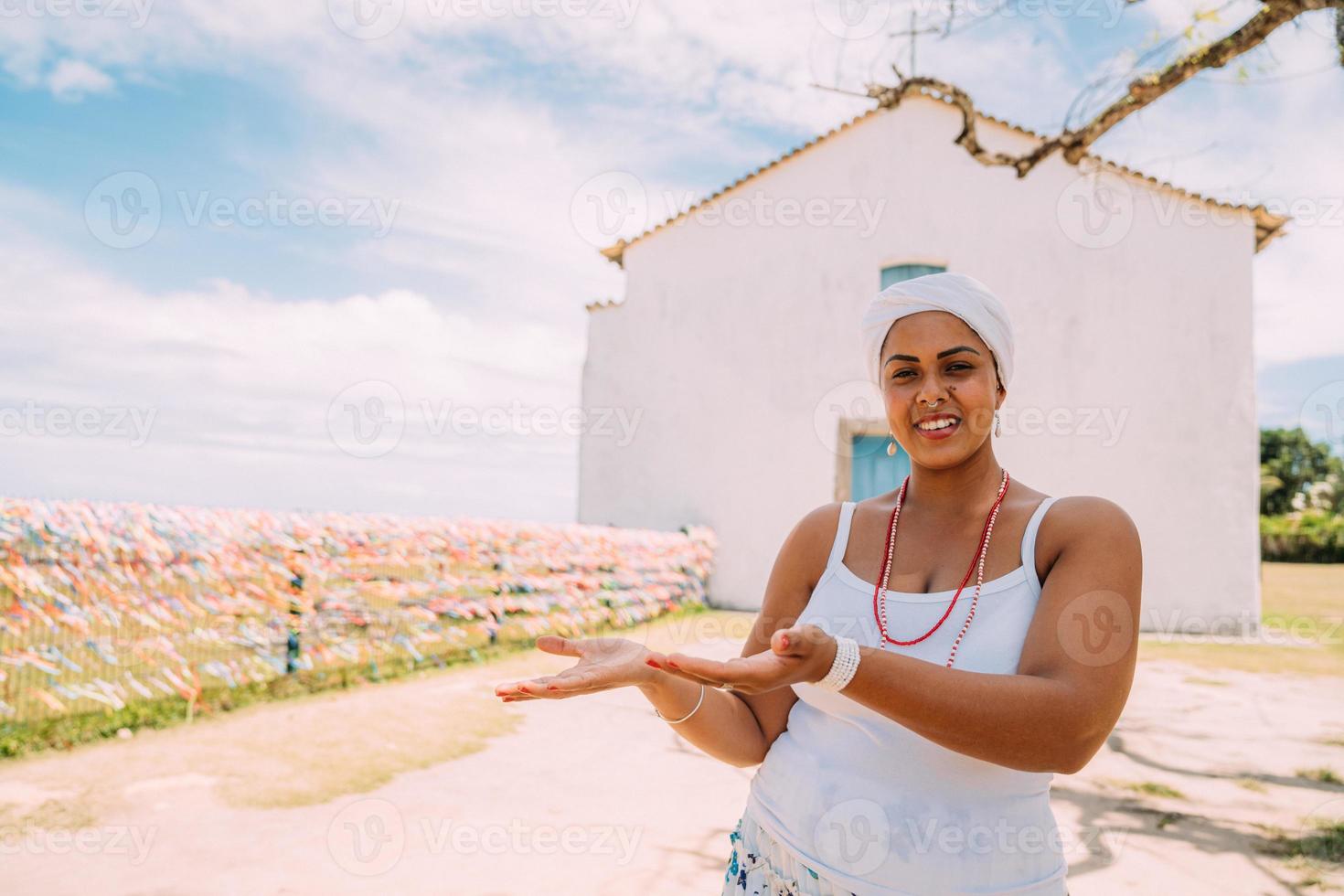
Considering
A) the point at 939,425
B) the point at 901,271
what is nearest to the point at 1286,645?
the point at 901,271

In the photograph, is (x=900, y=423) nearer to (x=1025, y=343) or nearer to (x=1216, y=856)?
(x=1216, y=856)

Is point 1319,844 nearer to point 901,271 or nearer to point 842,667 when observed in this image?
point 842,667

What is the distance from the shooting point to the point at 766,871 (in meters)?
1.55

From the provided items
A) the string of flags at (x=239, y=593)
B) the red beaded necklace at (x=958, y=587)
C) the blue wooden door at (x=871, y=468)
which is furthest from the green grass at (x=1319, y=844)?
the blue wooden door at (x=871, y=468)

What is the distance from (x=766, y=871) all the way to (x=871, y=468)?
39.3ft

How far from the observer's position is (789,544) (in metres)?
1.83

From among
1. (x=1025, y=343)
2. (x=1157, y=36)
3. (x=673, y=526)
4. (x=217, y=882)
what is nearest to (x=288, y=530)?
(x=217, y=882)

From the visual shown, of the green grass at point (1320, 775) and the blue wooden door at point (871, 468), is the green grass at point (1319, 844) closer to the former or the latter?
the green grass at point (1320, 775)

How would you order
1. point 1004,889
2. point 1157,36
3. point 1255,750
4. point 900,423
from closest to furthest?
point 1004,889, point 900,423, point 1157,36, point 1255,750

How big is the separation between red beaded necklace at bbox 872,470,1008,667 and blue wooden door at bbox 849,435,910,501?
1148cm

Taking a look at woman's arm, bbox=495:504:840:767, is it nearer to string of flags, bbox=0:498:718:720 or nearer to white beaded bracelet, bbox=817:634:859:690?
white beaded bracelet, bbox=817:634:859:690

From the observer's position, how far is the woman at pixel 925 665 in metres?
1.20

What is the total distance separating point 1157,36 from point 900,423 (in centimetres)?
509

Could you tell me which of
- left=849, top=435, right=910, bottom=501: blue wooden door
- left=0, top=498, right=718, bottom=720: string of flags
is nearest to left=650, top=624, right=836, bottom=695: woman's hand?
left=0, top=498, right=718, bottom=720: string of flags
